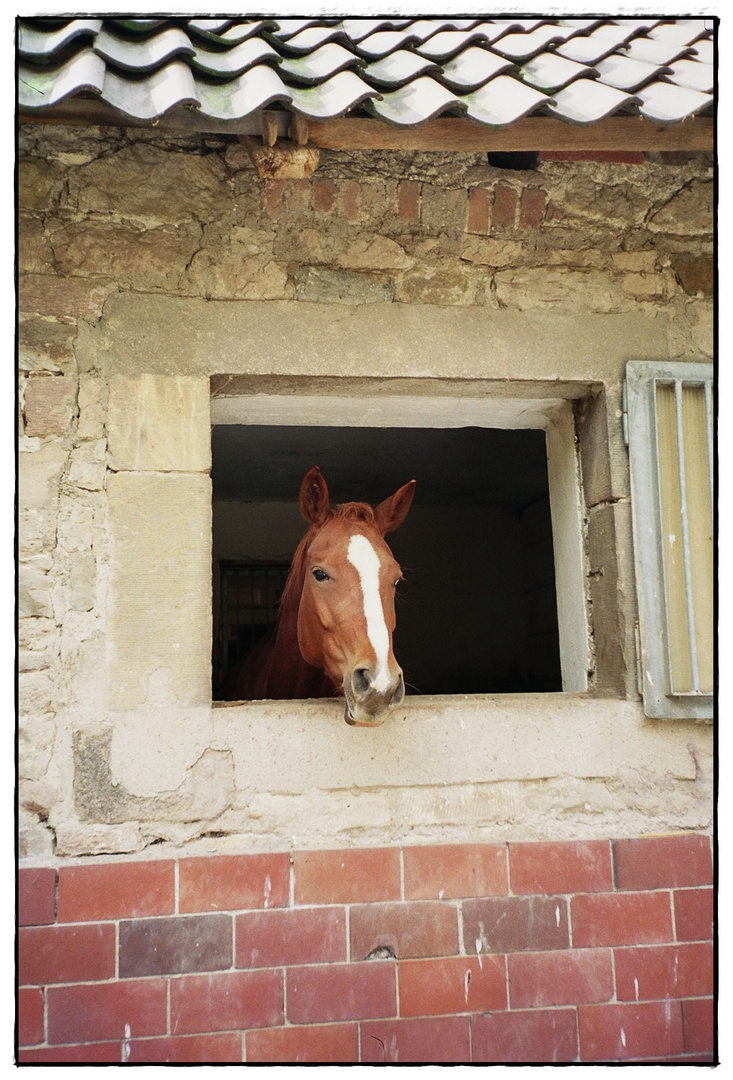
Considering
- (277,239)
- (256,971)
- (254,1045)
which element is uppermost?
(277,239)

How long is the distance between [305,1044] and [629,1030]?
1.11 meters

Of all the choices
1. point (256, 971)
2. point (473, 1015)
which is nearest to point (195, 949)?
point (256, 971)

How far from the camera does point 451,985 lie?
2.79m

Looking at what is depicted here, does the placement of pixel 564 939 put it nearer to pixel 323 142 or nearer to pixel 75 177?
pixel 323 142

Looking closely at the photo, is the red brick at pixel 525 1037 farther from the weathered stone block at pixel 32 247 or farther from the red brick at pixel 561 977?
the weathered stone block at pixel 32 247

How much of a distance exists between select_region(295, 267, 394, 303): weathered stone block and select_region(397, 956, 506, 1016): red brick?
7.62ft

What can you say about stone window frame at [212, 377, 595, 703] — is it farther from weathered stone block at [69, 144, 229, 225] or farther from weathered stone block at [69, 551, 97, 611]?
weathered stone block at [69, 551, 97, 611]

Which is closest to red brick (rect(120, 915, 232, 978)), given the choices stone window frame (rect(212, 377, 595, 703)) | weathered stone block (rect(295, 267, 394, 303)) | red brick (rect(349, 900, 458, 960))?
red brick (rect(349, 900, 458, 960))

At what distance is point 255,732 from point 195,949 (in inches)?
27.5

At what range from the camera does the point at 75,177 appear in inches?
115

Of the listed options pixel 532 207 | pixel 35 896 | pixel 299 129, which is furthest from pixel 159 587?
pixel 532 207

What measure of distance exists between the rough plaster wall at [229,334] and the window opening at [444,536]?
104 inches

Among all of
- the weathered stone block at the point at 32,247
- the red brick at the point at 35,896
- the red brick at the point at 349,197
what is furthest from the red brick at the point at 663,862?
the weathered stone block at the point at 32,247

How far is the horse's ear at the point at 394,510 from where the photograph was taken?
3.48m
